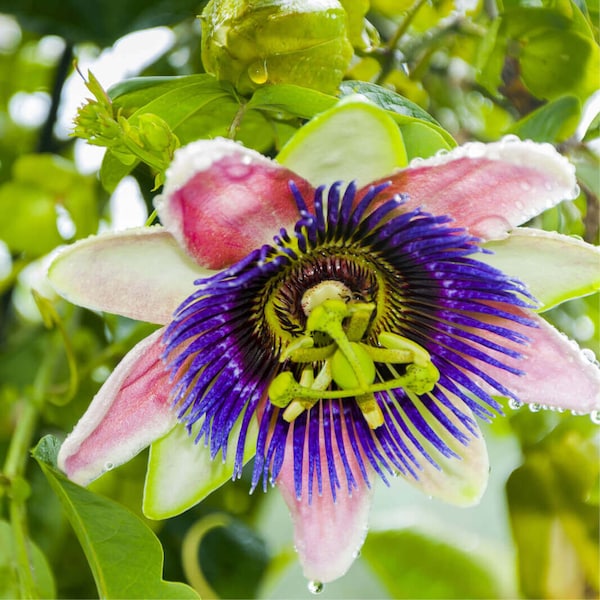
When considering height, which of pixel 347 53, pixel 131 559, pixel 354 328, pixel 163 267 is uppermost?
pixel 347 53

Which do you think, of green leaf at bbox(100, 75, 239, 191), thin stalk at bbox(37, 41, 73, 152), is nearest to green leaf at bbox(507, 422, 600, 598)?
green leaf at bbox(100, 75, 239, 191)

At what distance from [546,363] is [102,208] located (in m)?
0.88

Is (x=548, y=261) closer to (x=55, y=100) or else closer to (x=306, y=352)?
(x=306, y=352)

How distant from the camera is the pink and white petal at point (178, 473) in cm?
85

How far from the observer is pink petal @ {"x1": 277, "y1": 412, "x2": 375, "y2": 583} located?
0.89 meters

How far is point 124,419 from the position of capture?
807mm

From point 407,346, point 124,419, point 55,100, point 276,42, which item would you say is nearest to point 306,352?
point 407,346

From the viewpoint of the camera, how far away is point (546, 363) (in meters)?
0.84

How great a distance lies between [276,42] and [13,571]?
67 cm

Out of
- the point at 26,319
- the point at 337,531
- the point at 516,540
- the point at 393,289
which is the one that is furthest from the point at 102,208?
the point at 516,540

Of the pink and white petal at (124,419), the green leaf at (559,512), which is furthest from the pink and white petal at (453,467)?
the green leaf at (559,512)

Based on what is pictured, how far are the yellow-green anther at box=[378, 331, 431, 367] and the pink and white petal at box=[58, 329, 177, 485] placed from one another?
9.7 inches

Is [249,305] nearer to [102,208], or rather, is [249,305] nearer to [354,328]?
[354,328]

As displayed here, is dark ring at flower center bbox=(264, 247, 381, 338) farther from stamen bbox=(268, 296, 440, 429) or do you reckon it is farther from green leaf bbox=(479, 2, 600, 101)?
green leaf bbox=(479, 2, 600, 101)
